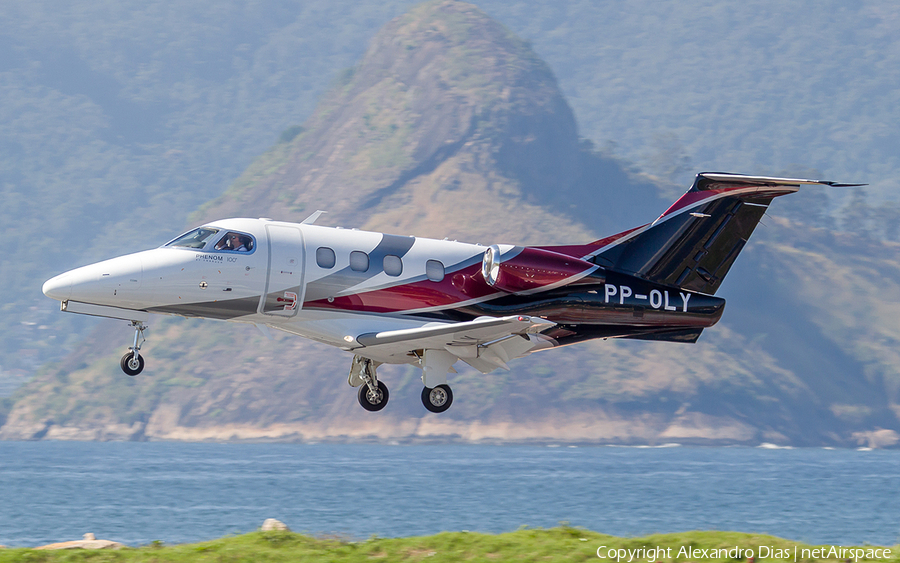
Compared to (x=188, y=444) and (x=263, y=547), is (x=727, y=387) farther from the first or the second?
(x=263, y=547)

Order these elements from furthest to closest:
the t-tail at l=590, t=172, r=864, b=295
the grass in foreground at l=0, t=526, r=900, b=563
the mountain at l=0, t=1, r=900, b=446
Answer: the mountain at l=0, t=1, r=900, b=446 → the t-tail at l=590, t=172, r=864, b=295 → the grass in foreground at l=0, t=526, r=900, b=563

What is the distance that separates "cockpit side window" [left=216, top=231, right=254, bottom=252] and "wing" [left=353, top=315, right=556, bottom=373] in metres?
2.79

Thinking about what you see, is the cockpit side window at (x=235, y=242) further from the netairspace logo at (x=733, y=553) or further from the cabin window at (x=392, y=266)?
the netairspace logo at (x=733, y=553)

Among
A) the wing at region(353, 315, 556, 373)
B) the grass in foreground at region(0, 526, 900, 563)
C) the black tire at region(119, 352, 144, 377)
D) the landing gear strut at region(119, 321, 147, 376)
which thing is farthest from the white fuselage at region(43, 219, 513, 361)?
the grass in foreground at region(0, 526, 900, 563)

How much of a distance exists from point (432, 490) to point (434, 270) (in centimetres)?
5677

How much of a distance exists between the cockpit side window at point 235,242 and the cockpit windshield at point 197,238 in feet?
0.79

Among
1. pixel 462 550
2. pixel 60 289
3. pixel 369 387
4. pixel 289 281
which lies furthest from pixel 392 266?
pixel 462 550

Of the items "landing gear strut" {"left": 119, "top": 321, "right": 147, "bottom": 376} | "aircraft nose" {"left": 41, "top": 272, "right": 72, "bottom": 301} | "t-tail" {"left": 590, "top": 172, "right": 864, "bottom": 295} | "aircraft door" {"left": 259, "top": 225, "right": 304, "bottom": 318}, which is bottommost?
"landing gear strut" {"left": 119, "top": 321, "right": 147, "bottom": 376}

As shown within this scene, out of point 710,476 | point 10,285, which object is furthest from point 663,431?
point 10,285

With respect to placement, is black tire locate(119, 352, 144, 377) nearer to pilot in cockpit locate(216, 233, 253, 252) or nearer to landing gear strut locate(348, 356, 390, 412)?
pilot in cockpit locate(216, 233, 253, 252)

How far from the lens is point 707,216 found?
76.7 feet

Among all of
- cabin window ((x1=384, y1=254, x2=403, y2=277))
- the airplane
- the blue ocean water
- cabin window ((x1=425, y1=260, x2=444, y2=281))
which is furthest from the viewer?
the blue ocean water

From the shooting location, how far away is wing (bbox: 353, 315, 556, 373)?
1947 cm

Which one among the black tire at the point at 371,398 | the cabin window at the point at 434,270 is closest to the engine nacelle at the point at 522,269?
the cabin window at the point at 434,270
